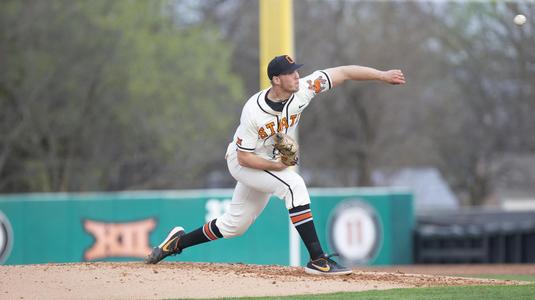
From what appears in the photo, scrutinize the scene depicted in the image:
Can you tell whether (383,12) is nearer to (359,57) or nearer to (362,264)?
(359,57)

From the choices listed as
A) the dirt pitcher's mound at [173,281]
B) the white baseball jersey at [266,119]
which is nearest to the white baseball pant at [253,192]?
the white baseball jersey at [266,119]

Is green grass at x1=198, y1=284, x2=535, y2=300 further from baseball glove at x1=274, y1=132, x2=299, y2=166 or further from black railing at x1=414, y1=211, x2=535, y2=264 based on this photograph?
black railing at x1=414, y1=211, x2=535, y2=264

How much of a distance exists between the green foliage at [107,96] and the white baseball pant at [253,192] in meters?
15.4

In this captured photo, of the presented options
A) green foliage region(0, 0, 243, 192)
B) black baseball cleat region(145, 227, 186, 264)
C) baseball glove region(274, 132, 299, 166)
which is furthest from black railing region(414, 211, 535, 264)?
baseball glove region(274, 132, 299, 166)

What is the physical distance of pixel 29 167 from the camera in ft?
73.3

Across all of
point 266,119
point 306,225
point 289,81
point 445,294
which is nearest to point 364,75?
point 289,81

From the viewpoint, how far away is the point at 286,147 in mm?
7102

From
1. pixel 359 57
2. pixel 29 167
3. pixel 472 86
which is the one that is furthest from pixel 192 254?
pixel 472 86

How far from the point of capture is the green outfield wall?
15.8 meters

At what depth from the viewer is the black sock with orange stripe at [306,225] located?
728 cm

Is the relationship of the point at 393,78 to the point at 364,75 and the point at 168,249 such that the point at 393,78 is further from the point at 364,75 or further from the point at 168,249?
the point at 168,249

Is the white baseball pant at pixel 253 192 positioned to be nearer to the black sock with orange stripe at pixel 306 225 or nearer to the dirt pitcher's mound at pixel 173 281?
the black sock with orange stripe at pixel 306 225

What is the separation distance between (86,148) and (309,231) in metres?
17.2

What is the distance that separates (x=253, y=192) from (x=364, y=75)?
1.23 meters
